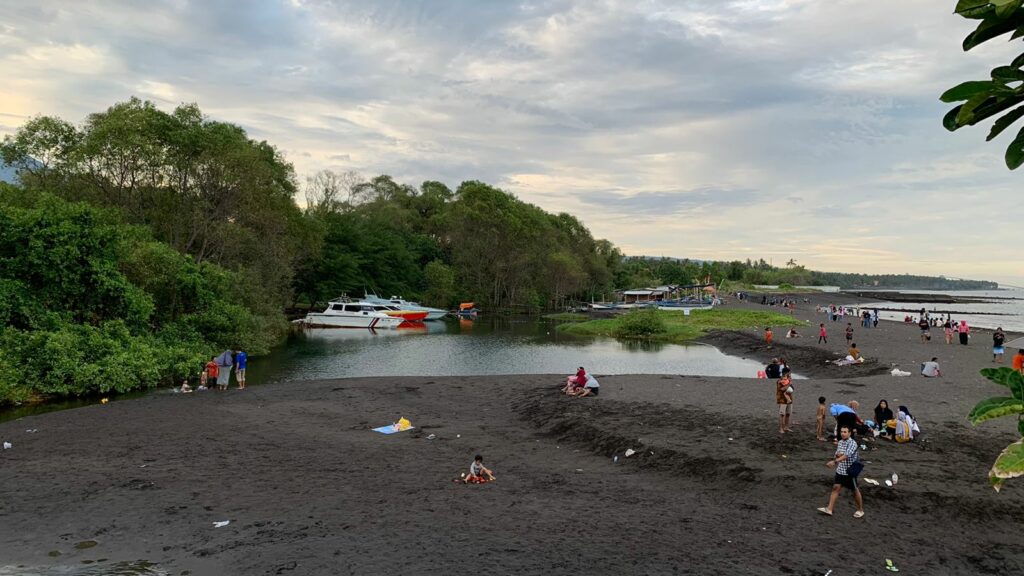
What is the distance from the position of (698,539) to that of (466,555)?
3915mm

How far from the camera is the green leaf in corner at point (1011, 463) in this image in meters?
2.64

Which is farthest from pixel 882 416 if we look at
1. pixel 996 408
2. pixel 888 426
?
pixel 996 408

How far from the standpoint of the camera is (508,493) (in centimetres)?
1272

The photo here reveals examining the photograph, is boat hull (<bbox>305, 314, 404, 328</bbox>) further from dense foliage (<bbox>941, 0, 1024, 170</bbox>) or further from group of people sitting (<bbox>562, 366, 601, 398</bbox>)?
dense foliage (<bbox>941, 0, 1024, 170</bbox>)

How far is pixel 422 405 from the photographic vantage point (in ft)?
74.7

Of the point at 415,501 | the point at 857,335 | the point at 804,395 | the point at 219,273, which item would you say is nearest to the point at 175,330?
the point at 219,273

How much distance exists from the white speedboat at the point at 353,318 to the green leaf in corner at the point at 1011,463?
208 feet

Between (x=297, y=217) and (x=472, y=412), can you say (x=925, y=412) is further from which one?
(x=297, y=217)

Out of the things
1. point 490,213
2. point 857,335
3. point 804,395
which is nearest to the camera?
point 804,395

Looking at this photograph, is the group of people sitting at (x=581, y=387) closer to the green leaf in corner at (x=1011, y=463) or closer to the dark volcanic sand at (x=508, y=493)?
the dark volcanic sand at (x=508, y=493)

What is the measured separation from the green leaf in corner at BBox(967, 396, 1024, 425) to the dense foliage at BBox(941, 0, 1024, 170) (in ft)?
3.81

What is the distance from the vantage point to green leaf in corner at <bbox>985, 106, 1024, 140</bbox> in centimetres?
298

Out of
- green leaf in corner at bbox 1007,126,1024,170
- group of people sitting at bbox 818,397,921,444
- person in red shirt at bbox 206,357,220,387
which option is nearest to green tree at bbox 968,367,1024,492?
green leaf in corner at bbox 1007,126,1024,170

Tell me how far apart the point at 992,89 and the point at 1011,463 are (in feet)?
5.47
